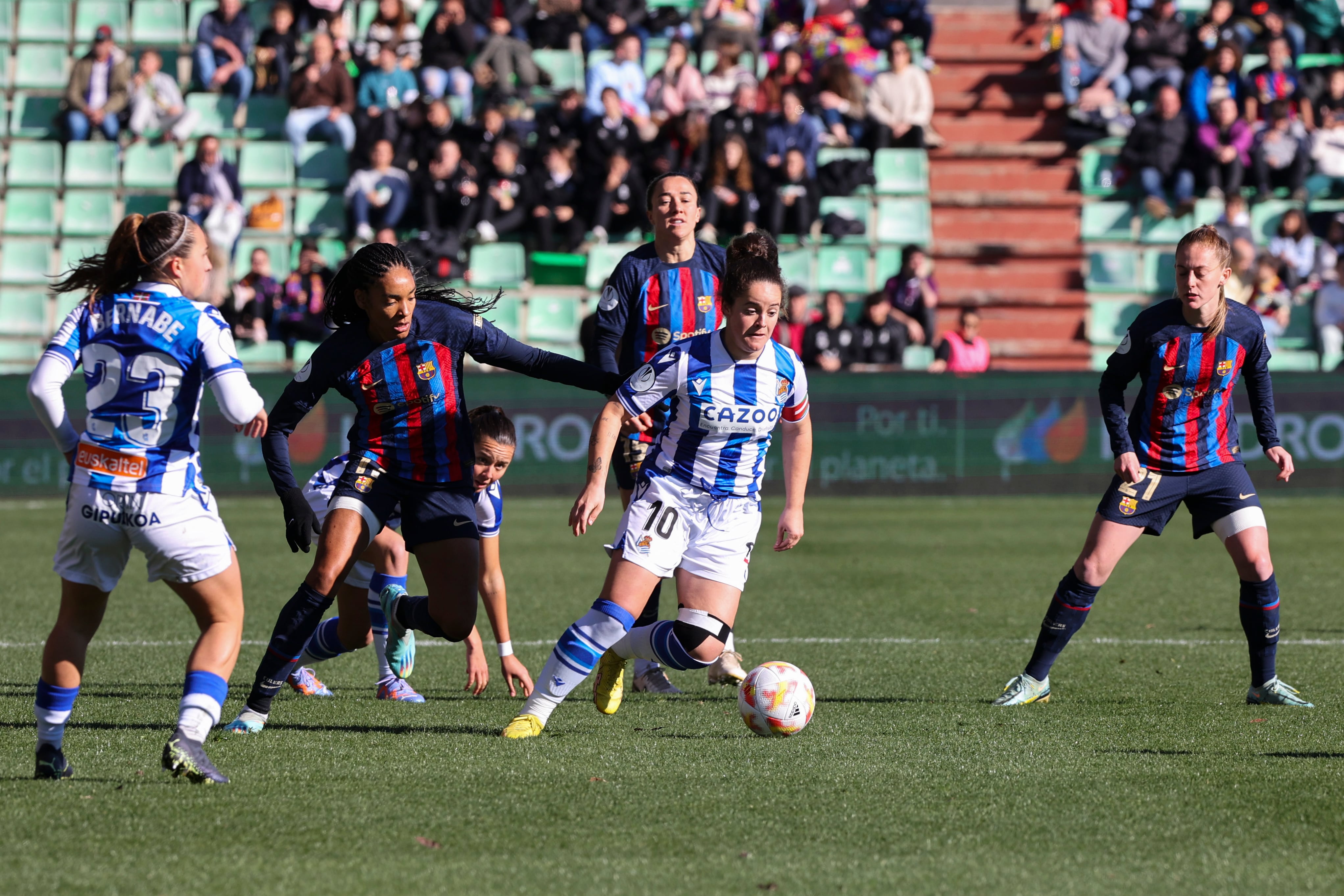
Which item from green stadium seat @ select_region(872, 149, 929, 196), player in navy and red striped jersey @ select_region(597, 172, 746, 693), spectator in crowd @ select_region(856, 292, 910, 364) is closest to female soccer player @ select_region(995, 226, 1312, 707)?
player in navy and red striped jersey @ select_region(597, 172, 746, 693)

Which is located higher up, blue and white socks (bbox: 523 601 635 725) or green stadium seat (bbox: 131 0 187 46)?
green stadium seat (bbox: 131 0 187 46)

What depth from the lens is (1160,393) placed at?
630cm

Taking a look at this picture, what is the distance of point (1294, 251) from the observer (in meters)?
19.5

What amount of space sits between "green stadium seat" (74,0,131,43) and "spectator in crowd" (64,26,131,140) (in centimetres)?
140

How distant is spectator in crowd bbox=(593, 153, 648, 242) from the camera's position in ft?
62.8

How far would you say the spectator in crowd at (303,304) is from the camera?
17.9m

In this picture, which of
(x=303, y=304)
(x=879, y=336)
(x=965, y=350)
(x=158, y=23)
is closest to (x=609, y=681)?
(x=879, y=336)

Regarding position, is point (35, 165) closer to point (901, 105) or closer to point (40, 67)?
point (40, 67)

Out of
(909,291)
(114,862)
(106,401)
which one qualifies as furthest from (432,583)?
(909,291)

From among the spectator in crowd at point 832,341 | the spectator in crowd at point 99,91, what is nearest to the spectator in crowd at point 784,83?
the spectator in crowd at point 832,341

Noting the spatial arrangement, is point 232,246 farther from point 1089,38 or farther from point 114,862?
point 114,862

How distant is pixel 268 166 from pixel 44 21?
4.85 metres

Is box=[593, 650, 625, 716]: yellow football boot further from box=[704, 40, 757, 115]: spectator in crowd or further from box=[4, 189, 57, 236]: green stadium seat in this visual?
box=[4, 189, 57, 236]: green stadium seat

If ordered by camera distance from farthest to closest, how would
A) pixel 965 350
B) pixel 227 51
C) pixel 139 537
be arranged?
pixel 227 51 < pixel 965 350 < pixel 139 537
